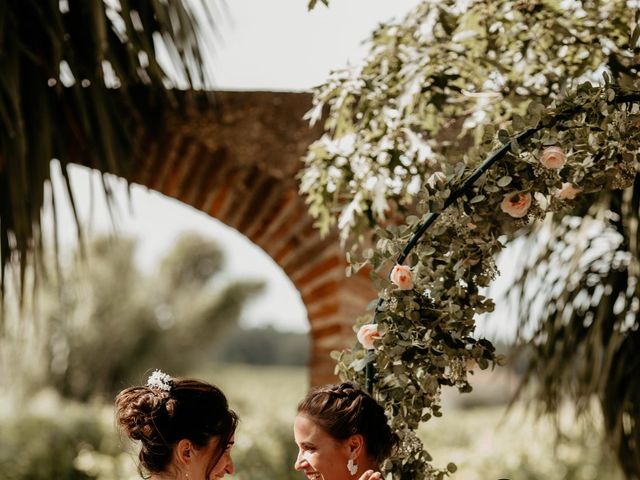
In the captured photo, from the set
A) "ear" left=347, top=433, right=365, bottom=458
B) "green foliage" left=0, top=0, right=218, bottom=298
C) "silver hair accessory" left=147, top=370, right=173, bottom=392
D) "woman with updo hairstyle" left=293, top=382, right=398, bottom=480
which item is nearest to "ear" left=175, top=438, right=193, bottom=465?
"silver hair accessory" left=147, top=370, right=173, bottom=392

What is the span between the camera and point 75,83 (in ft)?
9.87

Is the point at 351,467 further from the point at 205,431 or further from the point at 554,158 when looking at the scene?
the point at 554,158

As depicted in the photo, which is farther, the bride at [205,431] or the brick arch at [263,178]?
the brick arch at [263,178]

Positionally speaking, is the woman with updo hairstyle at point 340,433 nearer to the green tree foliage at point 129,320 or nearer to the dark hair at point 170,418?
the dark hair at point 170,418

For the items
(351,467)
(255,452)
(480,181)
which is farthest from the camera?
(255,452)

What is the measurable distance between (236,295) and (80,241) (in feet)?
47.9

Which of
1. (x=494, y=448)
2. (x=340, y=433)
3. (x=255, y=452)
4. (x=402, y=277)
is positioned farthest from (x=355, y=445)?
(x=494, y=448)

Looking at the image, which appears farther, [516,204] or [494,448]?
[494,448]

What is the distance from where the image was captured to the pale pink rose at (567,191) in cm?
196

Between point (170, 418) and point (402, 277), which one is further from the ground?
point (402, 277)

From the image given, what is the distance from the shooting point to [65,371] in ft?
44.7

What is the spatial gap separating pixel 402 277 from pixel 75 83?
156 cm

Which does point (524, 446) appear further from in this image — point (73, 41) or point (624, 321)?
point (73, 41)

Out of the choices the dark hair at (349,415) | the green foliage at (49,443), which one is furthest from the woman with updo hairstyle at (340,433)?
the green foliage at (49,443)
